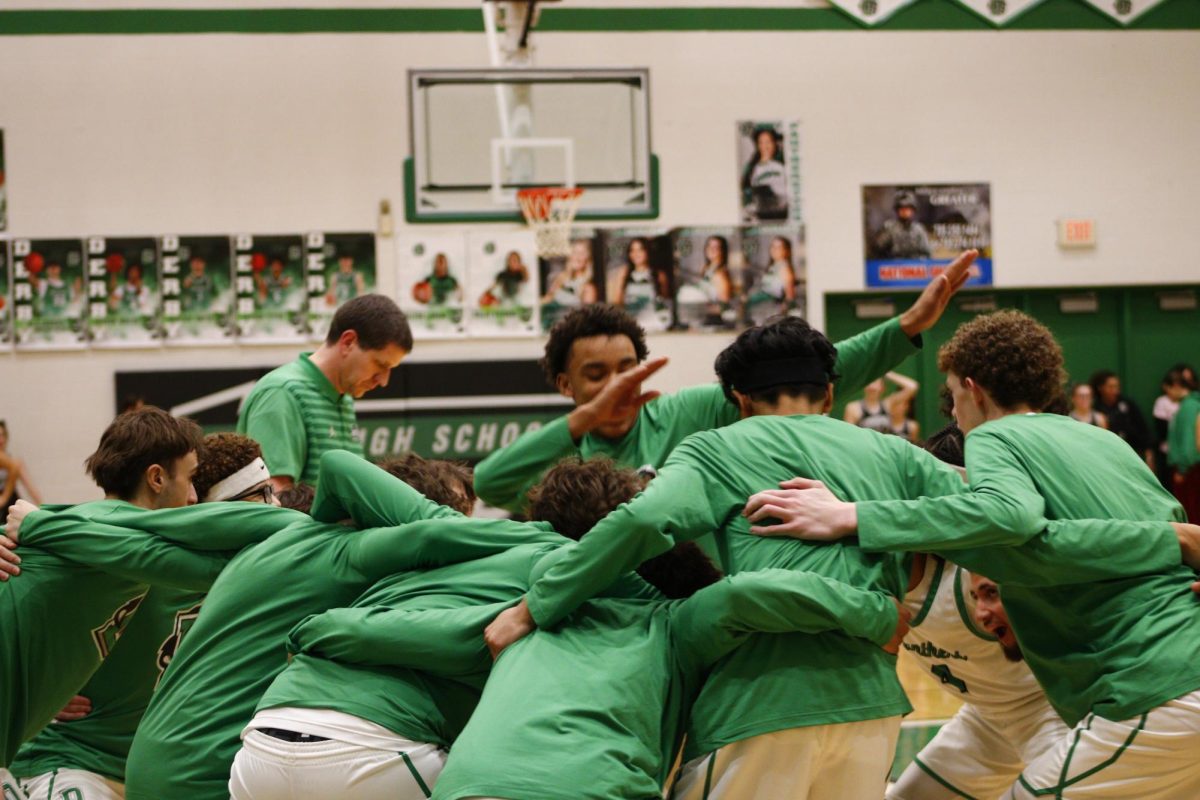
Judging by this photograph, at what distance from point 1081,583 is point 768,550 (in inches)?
36.6

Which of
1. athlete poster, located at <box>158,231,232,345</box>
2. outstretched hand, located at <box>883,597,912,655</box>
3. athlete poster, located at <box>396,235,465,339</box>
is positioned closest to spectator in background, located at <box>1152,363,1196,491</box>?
athlete poster, located at <box>396,235,465,339</box>

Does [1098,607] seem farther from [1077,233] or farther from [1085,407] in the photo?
[1077,233]

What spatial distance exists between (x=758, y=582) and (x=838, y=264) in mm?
10703

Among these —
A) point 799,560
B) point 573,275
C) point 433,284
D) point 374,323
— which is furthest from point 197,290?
point 799,560

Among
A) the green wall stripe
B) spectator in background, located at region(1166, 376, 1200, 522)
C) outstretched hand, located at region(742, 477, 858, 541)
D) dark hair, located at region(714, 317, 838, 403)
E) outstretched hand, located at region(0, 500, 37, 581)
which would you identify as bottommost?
spectator in background, located at region(1166, 376, 1200, 522)

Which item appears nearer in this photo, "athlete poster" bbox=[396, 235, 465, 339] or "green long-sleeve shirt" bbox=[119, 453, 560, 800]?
"green long-sleeve shirt" bbox=[119, 453, 560, 800]

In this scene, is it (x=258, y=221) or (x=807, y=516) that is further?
(x=258, y=221)

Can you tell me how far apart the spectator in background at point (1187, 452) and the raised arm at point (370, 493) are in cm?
1121

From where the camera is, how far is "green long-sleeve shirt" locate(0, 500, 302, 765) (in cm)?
346

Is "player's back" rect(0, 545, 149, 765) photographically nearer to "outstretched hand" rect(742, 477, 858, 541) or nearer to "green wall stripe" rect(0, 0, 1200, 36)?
"outstretched hand" rect(742, 477, 858, 541)

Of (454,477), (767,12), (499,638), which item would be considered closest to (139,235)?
(767,12)

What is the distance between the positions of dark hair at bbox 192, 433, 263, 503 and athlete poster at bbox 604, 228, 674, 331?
8.67 m

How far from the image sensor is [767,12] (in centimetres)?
1305

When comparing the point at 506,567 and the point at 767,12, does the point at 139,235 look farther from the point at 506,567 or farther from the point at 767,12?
the point at 506,567
